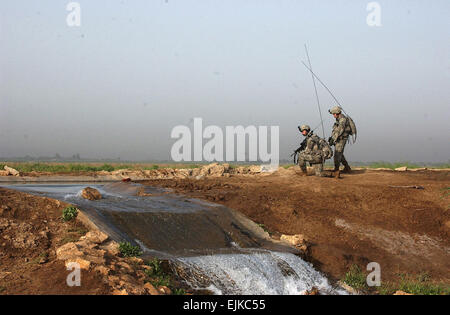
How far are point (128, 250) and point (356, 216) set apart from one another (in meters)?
6.68

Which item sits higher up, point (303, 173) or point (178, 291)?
point (303, 173)

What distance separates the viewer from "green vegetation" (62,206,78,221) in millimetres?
8111

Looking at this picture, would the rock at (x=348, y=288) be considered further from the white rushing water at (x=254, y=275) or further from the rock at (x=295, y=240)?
the rock at (x=295, y=240)

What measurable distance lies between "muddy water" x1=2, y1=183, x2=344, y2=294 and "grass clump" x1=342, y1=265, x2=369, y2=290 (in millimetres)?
572

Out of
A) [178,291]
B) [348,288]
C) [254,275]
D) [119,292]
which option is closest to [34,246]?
[119,292]

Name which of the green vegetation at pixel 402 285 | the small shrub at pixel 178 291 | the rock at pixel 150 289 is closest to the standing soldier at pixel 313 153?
the green vegetation at pixel 402 285

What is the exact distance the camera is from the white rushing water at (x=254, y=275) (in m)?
6.90

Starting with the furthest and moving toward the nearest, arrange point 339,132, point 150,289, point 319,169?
point 339,132 < point 319,169 < point 150,289

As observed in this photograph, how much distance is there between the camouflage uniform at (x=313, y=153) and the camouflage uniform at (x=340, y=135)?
0.70 m

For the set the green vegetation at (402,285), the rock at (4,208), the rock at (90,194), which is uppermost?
the rock at (4,208)

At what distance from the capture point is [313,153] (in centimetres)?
1509

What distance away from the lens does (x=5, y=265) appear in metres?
6.52

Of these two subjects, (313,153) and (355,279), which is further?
(313,153)

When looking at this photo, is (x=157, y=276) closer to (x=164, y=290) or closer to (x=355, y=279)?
(x=164, y=290)
